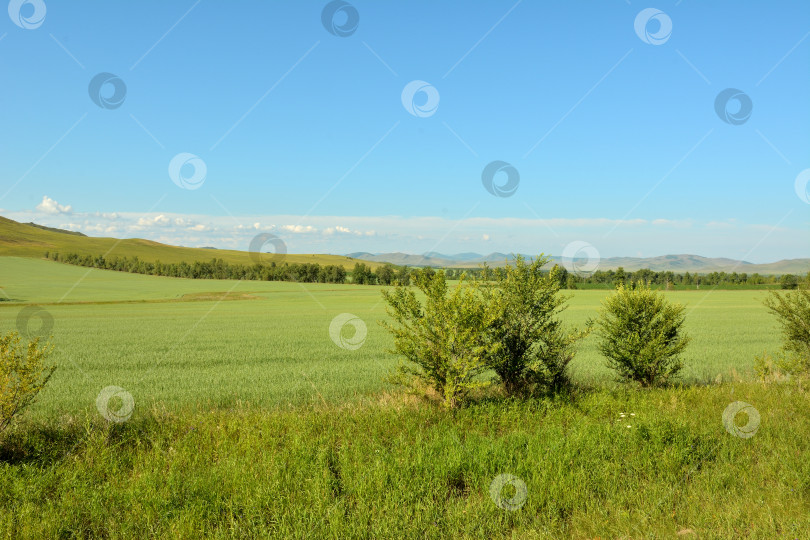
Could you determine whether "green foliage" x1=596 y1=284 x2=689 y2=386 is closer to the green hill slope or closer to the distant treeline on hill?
the distant treeline on hill

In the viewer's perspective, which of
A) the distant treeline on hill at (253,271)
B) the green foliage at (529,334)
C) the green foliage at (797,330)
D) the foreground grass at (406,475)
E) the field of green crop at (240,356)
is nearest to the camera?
the foreground grass at (406,475)

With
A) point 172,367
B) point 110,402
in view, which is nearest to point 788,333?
point 110,402

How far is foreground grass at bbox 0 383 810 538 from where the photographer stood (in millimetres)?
4816

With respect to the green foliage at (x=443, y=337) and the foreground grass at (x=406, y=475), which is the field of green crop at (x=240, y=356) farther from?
A: the foreground grass at (x=406, y=475)

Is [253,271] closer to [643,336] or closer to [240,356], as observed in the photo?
[240,356]

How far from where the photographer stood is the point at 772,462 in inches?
234

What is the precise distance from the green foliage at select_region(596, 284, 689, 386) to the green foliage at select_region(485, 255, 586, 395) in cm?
201

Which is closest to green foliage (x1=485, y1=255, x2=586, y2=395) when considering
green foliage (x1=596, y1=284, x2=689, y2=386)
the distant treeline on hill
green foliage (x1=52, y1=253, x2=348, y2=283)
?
green foliage (x1=596, y1=284, x2=689, y2=386)

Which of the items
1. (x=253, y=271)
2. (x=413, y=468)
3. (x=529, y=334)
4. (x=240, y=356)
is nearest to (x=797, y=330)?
(x=529, y=334)

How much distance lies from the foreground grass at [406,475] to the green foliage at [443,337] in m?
0.64

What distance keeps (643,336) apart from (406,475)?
8.43m

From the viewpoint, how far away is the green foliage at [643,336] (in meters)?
11.2

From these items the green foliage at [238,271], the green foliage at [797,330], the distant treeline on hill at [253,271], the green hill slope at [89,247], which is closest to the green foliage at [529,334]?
the green foliage at [797,330]

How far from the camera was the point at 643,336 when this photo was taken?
37.8ft
